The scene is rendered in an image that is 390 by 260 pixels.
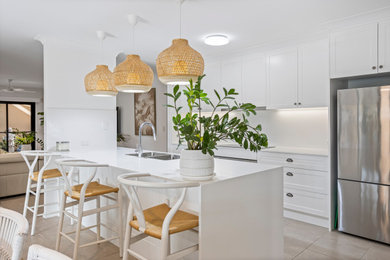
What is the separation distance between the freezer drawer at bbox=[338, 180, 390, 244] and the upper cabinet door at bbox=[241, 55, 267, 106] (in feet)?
5.28

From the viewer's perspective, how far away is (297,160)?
3523 millimetres

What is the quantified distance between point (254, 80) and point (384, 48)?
5.54 feet

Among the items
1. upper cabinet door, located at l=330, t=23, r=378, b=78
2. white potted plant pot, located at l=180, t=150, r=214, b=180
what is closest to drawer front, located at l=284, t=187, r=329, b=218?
upper cabinet door, located at l=330, t=23, r=378, b=78

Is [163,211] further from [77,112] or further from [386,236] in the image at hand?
[77,112]

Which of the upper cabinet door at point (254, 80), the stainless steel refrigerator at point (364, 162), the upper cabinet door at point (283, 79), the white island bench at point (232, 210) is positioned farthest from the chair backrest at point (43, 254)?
the upper cabinet door at point (254, 80)

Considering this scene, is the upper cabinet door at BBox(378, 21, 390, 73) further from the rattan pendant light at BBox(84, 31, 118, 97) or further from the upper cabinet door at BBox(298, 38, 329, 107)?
the rattan pendant light at BBox(84, 31, 118, 97)

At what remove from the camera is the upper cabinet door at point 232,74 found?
14.3 ft

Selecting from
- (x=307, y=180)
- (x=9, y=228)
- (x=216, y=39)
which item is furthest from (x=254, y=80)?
(x=9, y=228)

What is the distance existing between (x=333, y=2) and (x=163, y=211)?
2423 millimetres

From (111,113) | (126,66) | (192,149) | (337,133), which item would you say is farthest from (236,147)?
(192,149)

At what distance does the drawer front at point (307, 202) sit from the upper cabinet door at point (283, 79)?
3.78 ft

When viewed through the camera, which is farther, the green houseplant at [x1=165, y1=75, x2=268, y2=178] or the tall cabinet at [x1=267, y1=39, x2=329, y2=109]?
the tall cabinet at [x1=267, y1=39, x2=329, y2=109]

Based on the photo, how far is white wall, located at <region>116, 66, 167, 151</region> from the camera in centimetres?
639

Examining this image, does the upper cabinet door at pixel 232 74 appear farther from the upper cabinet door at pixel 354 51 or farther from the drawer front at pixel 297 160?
the upper cabinet door at pixel 354 51
